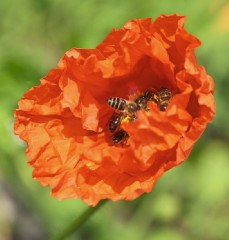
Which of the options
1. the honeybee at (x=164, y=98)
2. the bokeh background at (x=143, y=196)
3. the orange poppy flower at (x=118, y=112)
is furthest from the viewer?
the bokeh background at (x=143, y=196)

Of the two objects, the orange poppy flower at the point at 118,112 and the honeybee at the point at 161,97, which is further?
the honeybee at the point at 161,97

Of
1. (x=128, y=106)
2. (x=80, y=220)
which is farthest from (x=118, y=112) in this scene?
(x=80, y=220)

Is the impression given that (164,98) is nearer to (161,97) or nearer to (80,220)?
(161,97)

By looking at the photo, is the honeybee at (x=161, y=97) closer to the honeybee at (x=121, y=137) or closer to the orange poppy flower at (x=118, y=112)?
the orange poppy flower at (x=118, y=112)

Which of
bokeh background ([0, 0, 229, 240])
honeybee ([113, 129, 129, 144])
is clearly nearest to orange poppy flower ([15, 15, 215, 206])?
honeybee ([113, 129, 129, 144])

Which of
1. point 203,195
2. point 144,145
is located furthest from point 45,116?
point 203,195

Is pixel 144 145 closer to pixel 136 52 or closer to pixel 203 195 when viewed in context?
pixel 136 52

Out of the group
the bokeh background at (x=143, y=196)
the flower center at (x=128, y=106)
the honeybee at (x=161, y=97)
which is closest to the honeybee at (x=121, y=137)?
the flower center at (x=128, y=106)
